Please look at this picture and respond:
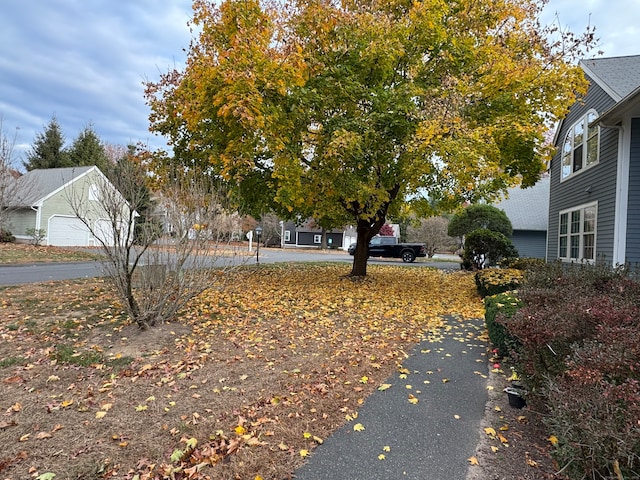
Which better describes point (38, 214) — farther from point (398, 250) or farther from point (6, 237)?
point (398, 250)

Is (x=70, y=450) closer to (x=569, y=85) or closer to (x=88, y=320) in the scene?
(x=88, y=320)

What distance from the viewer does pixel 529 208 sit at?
21.9 m

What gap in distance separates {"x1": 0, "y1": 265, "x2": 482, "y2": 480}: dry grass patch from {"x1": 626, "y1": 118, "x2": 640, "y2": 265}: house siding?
16.4 feet

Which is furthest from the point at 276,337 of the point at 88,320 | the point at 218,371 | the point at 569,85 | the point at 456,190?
the point at 569,85

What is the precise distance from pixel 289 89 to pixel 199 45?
2867 millimetres

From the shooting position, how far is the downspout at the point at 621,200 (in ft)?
27.2

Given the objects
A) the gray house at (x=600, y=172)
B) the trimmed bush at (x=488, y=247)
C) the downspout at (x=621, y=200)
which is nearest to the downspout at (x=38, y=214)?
the trimmed bush at (x=488, y=247)

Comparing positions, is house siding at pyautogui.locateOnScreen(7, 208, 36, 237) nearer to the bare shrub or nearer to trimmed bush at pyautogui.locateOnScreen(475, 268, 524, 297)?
the bare shrub

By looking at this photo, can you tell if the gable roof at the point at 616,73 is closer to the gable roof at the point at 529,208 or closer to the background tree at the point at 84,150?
the gable roof at the point at 529,208

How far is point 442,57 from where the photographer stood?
944 cm

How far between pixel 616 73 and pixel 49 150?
3667 cm

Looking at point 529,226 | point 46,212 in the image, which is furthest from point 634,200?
point 46,212

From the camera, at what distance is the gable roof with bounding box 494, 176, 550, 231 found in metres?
20.8

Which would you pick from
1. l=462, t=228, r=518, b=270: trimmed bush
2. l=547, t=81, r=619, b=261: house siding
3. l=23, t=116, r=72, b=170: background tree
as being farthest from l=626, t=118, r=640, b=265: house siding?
l=23, t=116, r=72, b=170: background tree
